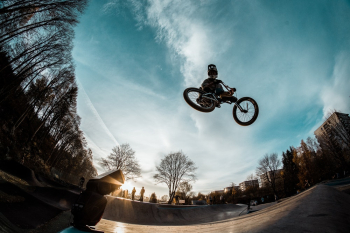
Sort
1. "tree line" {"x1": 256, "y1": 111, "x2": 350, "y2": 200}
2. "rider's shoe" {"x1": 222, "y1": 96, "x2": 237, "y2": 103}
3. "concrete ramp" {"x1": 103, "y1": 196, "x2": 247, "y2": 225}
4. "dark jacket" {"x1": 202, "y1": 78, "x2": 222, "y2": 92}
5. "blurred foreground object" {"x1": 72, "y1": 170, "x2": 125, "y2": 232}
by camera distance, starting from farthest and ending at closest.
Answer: "tree line" {"x1": 256, "y1": 111, "x2": 350, "y2": 200}, "concrete ramp" {"x1": 103, "y1": 196, "x2": 247, "y2": 225}, "rider's shoe" {"x1": 222, "y1": 96, "x2": 237, "y2": 103}, "dark jacket" {"x1": 202, "y1": 78, "x2": 222, "y2": 92}, "blurred foreground object" {"x1": 72, "y1": 170, "x2": 125, "y2": 232}

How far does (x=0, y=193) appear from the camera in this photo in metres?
3.20

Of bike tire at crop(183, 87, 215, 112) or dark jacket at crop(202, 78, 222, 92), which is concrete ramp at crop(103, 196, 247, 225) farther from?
dark jacket at crop(202, 78, 222, 92)

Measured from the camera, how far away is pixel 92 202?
7.05 feet

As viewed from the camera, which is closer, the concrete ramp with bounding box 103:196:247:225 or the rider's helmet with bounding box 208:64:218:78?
the rider's helmet with bounding box 208:64:218:78

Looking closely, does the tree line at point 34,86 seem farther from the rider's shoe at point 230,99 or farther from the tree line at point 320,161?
the tree line at point 320,161

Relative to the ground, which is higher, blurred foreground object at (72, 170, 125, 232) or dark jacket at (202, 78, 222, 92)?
dark jacket at (202, 78, 222, 92)

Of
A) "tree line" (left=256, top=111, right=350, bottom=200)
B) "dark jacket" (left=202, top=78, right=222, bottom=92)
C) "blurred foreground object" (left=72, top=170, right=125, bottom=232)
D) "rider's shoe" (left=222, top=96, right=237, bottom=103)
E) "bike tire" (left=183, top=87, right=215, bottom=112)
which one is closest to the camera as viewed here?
"blurred foreground object" (left=72, top=170, right=125, bottom=232)

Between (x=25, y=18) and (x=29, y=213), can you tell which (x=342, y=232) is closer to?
(x=29, y=213)

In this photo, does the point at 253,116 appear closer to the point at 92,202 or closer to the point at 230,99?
the point at 230,99

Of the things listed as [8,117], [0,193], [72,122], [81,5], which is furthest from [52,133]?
[0,193]

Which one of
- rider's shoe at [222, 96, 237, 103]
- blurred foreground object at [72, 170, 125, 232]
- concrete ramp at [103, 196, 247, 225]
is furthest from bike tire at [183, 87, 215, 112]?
concrete ramp at [103, 196, 247, 225]

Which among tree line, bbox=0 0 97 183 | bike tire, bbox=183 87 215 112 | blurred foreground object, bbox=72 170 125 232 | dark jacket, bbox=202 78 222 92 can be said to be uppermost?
tree line, bbox=0 0 97 183

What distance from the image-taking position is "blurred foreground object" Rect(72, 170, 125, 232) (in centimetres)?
204

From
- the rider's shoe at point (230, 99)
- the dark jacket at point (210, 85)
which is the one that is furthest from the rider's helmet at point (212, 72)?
the rider's shoe at point (230, 99)
